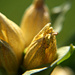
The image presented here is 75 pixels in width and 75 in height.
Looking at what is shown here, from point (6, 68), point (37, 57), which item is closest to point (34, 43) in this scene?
point (37, 57)

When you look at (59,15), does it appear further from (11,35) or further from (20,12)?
(11,35)

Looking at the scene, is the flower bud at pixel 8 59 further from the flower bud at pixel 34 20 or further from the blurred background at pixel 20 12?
the blurred background at pixel 20 12

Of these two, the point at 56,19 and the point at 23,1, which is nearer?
the point at 56,19

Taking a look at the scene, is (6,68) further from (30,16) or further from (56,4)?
(56,4)

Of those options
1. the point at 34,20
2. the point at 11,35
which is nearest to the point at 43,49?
the point at 11,35

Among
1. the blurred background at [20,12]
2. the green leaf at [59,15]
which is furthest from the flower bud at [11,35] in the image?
the blurred background at [20,12]

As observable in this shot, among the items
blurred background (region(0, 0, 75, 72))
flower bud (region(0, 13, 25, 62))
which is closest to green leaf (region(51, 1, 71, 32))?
blurred background (region(0, 0, 75, 72))
